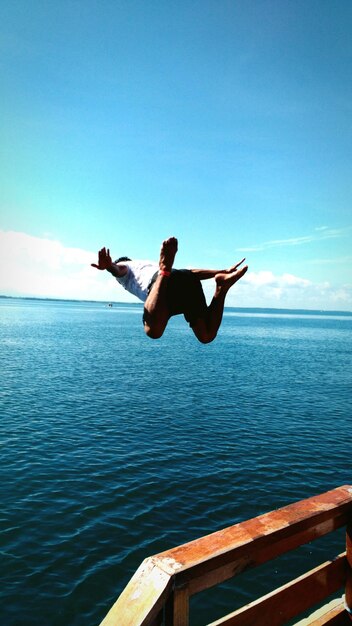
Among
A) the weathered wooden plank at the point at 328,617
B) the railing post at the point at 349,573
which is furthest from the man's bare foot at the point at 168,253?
the weathered wooden plank at the point at 328,617

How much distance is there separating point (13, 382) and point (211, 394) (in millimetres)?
16019

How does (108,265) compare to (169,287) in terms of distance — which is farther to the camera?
(108,265)

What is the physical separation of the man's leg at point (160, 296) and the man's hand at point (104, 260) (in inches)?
26.9

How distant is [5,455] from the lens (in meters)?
18.4

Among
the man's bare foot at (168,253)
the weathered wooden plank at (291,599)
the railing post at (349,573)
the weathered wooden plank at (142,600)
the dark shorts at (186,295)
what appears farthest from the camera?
the dark shorts at (186,295)

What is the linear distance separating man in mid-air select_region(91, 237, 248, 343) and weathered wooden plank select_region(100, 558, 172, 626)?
264cm

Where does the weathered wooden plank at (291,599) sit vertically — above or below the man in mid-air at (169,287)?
below

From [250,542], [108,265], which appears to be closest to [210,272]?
[108,265]

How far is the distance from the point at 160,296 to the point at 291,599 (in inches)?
117

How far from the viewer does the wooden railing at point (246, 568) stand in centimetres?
221

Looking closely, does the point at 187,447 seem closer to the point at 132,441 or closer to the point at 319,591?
the point at 132,441

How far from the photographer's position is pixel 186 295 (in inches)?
195

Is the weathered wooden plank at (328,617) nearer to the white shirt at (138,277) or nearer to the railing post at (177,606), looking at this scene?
the railing post at (177,606)

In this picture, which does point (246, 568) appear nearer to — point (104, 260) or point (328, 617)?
point (328, 617)
